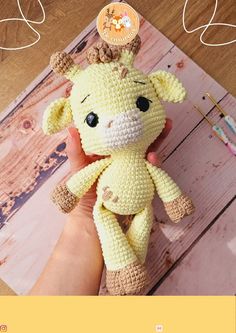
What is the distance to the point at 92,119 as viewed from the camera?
703 mm

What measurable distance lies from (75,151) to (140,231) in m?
0.17

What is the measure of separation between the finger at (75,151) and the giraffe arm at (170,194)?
4.8 inches

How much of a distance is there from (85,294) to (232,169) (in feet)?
1.15

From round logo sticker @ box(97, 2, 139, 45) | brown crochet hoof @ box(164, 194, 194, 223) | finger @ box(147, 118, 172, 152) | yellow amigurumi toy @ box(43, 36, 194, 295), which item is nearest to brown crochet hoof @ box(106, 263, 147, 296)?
yellow amigurumi toy @ box(43, 36, 194, 295)

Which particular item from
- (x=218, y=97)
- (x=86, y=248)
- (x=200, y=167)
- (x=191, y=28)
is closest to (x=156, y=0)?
(x=191, y=28)

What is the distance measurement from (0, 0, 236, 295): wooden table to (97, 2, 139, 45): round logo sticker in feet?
0.44

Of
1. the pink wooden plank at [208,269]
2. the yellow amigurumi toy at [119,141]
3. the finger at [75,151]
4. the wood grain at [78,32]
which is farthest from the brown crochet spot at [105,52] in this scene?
the pink wooden plank at [208,269]

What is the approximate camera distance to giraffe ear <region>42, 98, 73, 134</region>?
747mm

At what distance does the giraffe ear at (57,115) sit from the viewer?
2.45ft

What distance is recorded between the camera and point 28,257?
0.89m

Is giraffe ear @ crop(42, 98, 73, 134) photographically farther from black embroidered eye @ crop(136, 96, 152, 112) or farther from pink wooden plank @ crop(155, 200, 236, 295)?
pink wooden plank @ crop(155, 200, 236, 295)

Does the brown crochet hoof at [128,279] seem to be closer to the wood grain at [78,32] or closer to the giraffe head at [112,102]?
the giraffe head at [112,102]

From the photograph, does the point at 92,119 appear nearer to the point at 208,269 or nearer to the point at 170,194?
the point at 170,194
